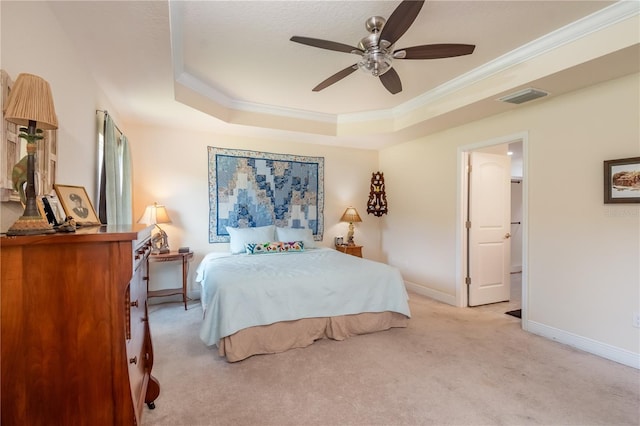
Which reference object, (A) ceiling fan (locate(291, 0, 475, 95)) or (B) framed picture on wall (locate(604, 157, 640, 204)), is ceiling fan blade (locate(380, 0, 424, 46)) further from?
(B) framed picture on wall (locate(604, 157, 640, 204))

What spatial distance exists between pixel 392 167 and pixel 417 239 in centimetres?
132

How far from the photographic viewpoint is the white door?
13.1 feet

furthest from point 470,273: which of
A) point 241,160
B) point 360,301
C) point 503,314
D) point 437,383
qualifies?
point 241,160

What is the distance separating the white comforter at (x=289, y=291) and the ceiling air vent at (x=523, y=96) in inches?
81.2

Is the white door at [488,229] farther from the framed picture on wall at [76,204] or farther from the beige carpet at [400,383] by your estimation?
the framed picture on wall at [76,204]

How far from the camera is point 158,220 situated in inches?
149

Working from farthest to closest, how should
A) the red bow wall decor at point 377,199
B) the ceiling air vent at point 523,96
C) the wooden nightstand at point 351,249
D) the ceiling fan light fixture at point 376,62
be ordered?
the red bow wall decor at point 377,199 → the wooden nightstand at point 351,249 → the ceiling air vent at point 523,96 → the ceiling fan light fixture at point 376,62

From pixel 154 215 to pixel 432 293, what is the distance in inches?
154

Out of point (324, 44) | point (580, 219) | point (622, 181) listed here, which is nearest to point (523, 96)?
point (622, 181)

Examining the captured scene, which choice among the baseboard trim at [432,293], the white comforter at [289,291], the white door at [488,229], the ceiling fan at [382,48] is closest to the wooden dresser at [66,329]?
the white comforter at [289,291]

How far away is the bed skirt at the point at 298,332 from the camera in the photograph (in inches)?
98.1

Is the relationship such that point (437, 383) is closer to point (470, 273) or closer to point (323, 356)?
point (323, 356)

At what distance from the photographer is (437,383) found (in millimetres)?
2188

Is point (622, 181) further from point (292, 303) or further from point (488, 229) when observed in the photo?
point (292, 303)
